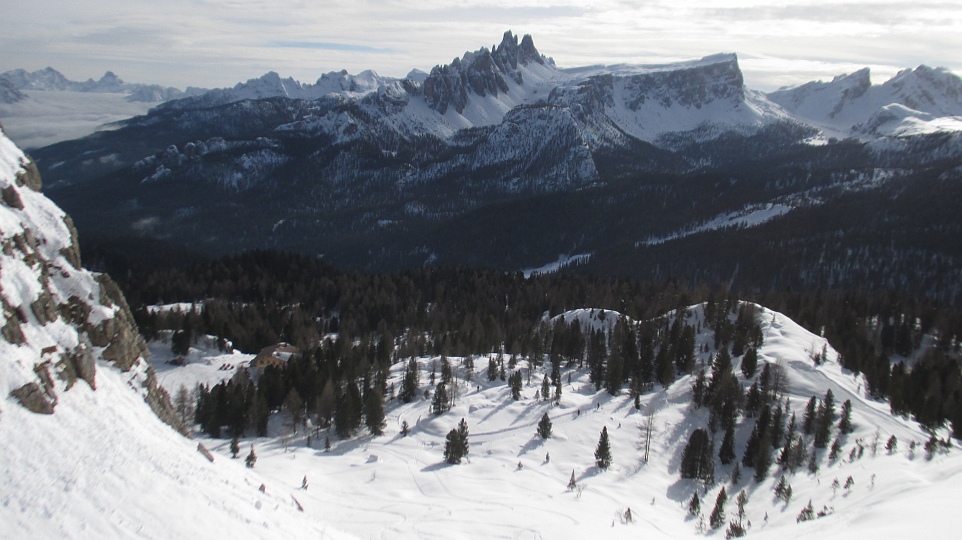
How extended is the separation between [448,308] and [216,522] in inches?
4617

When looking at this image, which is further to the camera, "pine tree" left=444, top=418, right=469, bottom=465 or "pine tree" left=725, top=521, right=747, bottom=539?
"pine tree" left=444, top=418, right=469, bottom=465

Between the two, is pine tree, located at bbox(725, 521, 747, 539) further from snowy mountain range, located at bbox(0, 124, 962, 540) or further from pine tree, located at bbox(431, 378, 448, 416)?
pine tree, located at bbox(431, 378, 448, 416)

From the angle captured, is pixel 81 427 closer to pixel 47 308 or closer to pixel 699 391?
pixel 47 308

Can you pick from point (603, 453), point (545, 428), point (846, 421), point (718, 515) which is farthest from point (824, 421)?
point (545, 428)

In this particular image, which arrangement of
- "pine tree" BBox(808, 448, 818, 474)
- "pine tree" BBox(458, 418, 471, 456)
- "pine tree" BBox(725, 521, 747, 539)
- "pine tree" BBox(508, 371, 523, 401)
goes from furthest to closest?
"pine tree" BBox(508, 371, 523, 401)
"pine tree" BBox(808, 448, 818, 474)
"pine tree" BBox(458, 418, 471, 456)
"pine tree" BBox(725, 521, 747, 539)

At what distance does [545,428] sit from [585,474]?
857 centimetres

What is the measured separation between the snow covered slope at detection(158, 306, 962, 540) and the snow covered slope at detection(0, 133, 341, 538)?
1196cm

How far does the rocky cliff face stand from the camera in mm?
34094

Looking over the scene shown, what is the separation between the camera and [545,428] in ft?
234

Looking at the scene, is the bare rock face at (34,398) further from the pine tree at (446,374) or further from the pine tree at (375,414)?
the pine tree at (446,374)

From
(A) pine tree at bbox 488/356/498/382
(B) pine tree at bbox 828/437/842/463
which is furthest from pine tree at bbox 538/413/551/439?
(B) pine tree at bbox 828/437/842/463

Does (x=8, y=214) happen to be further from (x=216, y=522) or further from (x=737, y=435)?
(x=737, y=435)

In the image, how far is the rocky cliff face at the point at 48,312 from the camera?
112 feet

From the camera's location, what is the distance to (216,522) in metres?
32.0
